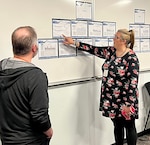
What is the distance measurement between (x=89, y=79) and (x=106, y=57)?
33cm

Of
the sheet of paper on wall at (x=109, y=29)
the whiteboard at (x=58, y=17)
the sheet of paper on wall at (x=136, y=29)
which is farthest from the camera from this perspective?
the sheet of paper on wall at (x=136, y=29)

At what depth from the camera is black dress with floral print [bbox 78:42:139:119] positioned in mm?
2514

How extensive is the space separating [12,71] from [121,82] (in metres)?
1.33

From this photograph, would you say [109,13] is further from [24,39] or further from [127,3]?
[24,39]

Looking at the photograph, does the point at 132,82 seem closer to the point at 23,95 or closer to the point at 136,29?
the point at 136,29

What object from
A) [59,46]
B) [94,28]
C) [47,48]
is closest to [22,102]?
[47,48]

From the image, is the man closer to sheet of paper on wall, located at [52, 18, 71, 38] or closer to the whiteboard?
the whiteboard

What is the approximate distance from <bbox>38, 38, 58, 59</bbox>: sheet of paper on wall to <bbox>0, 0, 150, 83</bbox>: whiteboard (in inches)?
1.6

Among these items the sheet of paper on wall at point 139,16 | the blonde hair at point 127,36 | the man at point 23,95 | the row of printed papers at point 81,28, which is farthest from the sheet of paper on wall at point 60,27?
the sheet of paper on wall at point 139,16

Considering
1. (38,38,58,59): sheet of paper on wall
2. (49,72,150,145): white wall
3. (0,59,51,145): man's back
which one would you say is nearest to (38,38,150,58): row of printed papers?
(38,38,58,59): sheet of paper on wall

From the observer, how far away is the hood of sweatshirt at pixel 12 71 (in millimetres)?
1531

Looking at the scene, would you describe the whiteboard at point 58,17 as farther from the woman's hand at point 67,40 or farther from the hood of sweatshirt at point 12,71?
the hood of sweatshirt at point 12,71

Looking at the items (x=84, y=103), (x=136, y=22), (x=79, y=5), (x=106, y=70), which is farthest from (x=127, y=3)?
(x=84, y=103)

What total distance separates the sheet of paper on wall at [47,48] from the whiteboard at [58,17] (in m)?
0.04
